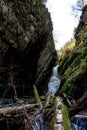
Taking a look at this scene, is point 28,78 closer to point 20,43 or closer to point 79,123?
point 20,43

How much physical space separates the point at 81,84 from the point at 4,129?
7495 mm

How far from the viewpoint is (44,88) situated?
22.4 metres

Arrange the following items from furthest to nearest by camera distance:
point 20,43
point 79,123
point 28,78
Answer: point 28,78 → point 79,123 → point 20,43

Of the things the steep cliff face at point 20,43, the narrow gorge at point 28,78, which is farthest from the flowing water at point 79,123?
the steep cliff face at point 20,43

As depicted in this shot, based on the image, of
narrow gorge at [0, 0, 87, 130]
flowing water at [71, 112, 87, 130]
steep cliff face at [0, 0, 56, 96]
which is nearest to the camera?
narrow gorge at [0, 0, 87, 130]

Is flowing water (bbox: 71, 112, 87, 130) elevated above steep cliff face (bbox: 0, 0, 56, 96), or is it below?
below

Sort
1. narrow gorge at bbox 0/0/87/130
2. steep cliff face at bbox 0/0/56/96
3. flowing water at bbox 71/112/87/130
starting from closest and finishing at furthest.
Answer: narrow gorge at bbox 0/0/87/130 → steep cliff face at bbox 0/0/56/96 → flowing water at bbox 71/112/87/130

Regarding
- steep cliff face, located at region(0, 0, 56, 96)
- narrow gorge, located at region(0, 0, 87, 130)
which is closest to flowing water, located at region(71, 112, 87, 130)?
narrow gorge, located at region(0, 0, 87, 130)

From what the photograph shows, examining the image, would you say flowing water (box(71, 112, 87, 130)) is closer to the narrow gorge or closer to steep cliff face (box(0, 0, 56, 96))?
the narrow gorge

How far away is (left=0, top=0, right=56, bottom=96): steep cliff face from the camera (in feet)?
36.9

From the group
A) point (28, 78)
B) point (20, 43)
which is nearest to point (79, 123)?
point (20, 43)

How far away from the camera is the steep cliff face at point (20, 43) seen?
36.9 feet

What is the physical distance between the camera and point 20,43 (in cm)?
1221

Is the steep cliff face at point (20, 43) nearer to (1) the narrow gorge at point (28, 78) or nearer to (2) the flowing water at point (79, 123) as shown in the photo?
(1) the narrow gorge at point (28, 78)
